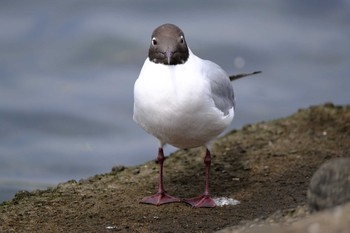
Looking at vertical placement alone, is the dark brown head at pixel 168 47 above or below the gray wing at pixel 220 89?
above

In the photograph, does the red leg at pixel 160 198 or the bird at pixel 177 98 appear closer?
the bird at pixel 177 98

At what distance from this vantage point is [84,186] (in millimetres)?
7406

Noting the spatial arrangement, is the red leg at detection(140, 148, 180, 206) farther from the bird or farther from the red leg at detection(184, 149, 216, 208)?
the red leg at detection(184, 149, 216, 208)

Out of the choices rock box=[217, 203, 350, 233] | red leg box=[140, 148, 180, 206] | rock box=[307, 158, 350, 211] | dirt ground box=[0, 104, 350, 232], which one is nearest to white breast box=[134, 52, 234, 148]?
red leg box=[140, 148, 180, 206]

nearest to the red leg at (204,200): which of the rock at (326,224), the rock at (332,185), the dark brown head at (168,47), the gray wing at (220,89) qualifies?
the gray wing at (220,89)

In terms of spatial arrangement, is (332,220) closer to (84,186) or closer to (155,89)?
(155,89)

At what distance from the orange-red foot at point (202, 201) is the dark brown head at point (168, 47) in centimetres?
100

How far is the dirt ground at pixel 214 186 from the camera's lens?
21.6 feet

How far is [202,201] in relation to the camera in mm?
7055

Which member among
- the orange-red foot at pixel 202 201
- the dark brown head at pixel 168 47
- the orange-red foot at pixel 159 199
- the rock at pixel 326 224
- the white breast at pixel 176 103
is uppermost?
the dark brown head at pixel 168 47

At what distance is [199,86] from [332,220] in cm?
270

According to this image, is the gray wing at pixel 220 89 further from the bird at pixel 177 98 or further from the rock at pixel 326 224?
the rock at pixel 326 224

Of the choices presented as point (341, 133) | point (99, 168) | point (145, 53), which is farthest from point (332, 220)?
point (145, 53)

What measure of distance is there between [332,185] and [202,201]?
2.52 metres
